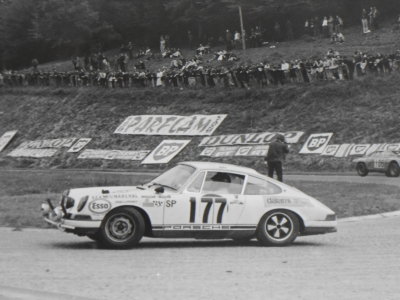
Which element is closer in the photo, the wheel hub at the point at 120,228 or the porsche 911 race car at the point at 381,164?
the wheel hub at the point at 120,228

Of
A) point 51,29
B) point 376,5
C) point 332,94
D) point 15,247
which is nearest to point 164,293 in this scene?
point 15,247

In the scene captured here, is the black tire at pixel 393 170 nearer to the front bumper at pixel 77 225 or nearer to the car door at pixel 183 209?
the car door at pixel 183 209

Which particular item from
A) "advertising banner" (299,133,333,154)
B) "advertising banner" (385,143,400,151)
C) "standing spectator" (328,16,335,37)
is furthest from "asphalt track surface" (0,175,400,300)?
"standing spectator" (328,16,335,37)

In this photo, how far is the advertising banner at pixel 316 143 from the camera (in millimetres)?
35812

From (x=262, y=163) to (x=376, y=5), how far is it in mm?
26393

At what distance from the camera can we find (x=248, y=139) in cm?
3912

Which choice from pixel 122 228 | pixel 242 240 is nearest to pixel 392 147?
pixel 242 240

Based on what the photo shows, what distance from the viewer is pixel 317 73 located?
4181 centimetres

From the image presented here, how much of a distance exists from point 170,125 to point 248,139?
6.05 m

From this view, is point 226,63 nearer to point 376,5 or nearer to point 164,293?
point 376,5

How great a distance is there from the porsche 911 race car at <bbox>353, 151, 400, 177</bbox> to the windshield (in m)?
17.0

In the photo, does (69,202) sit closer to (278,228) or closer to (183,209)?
(183,209)

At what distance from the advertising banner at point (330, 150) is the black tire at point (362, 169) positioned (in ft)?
15.5

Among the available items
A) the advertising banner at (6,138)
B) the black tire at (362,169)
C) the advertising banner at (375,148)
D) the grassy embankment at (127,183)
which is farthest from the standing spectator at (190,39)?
the grassy embankment at (127,183)
